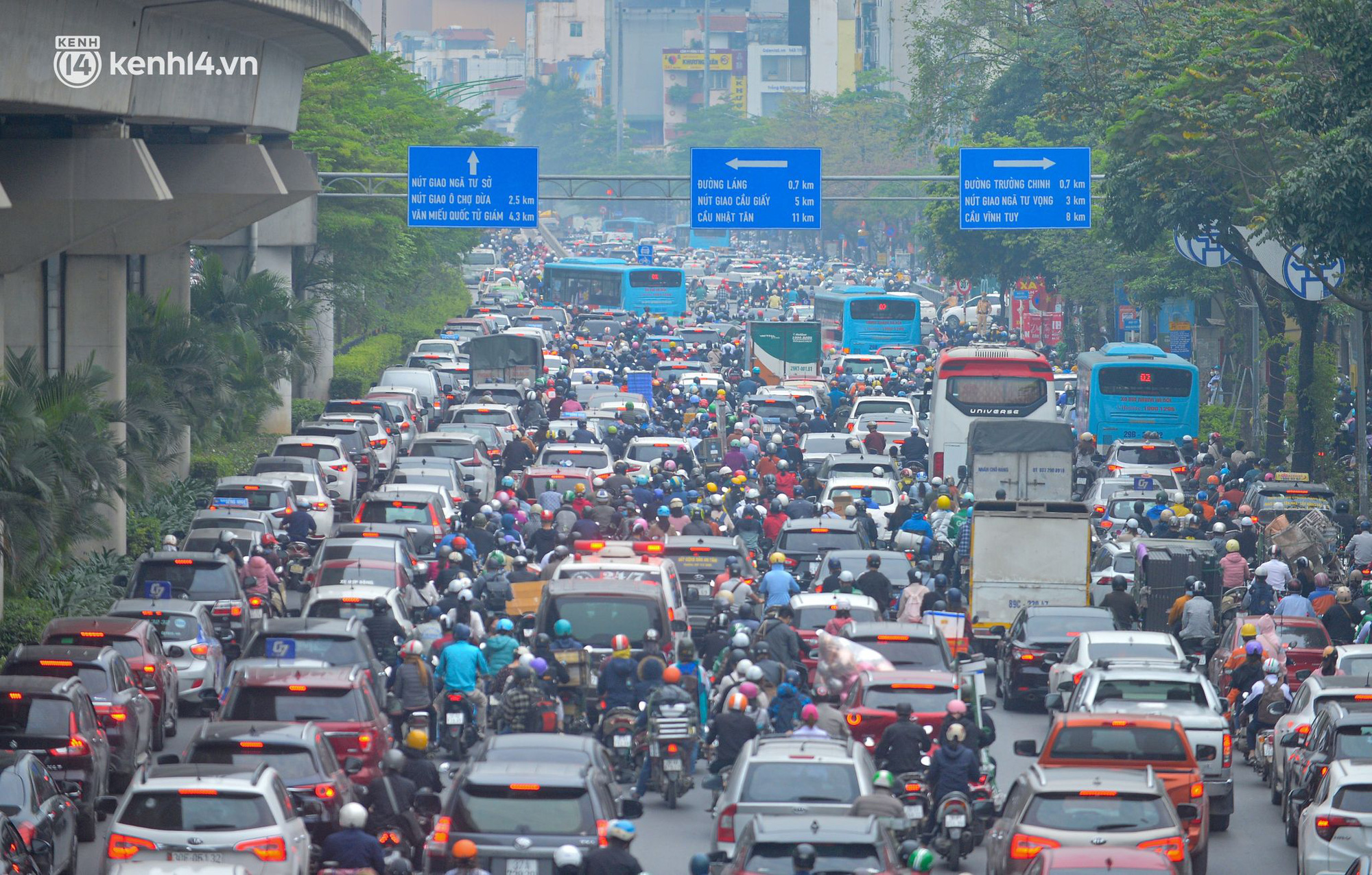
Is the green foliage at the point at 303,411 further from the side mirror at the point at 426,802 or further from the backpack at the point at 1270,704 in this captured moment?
the side mirror at the point at 426,802

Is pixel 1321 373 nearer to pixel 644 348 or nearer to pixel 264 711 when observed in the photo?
pixel 644 348

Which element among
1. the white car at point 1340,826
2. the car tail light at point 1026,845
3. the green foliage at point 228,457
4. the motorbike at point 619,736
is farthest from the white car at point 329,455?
the car tail light at point 1026,845

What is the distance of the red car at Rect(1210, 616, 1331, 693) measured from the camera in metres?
21.9

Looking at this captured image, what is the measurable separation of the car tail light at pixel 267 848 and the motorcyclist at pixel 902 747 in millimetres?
5014

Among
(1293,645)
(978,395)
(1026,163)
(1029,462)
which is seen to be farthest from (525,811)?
(1026,163)

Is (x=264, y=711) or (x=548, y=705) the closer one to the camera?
(x=264, y=711)

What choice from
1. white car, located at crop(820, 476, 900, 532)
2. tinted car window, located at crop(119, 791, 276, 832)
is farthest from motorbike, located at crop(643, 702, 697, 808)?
white car, located at crop(820, 476, 900, 532)

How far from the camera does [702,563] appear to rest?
2548cm

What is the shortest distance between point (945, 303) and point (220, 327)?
59.9 meters

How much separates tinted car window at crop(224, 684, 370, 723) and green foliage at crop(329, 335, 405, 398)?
3757cm

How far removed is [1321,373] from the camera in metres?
39.7

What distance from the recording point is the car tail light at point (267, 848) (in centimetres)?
1312

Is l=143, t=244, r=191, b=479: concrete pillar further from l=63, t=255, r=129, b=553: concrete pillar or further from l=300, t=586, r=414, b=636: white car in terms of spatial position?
l=300, t=586, r=414, b=636: white car

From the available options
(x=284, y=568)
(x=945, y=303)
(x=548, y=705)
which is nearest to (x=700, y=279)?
(x=945, y=303)
